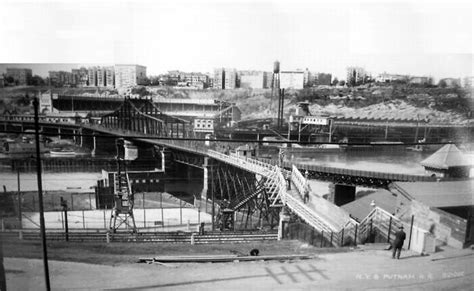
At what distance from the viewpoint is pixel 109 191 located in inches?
381

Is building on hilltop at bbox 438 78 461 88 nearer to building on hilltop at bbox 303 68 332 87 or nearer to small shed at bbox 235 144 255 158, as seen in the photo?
building on hilltop at bbox 303 68 332 87

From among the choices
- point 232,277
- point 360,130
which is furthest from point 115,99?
point 360,130

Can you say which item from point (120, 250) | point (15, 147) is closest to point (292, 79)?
point (120, 250)

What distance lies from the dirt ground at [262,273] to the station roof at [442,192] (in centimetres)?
59

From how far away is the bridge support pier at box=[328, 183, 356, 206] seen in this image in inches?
244

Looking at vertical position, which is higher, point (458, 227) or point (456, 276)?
point (458, 227)

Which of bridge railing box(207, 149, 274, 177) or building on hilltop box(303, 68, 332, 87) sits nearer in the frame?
building on hilltop box(303, 68, 332, 87)

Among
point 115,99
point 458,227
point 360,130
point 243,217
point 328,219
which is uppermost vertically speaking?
point 115,99

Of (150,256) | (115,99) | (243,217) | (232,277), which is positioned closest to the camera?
(232,277)

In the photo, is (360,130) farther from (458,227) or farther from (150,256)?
(150,256)

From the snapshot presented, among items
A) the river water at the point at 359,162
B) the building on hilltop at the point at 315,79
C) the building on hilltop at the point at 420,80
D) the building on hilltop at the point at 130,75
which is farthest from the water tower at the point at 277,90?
the building on hilltop at the point at 420,80

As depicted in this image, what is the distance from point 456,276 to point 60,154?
28.7ft

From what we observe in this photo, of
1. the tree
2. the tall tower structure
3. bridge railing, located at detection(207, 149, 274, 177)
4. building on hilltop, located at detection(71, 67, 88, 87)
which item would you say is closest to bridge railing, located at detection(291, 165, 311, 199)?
bridge railing, located at detection(207, 149, 274, 177)

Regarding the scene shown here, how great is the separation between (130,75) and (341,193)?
4.83 metres
